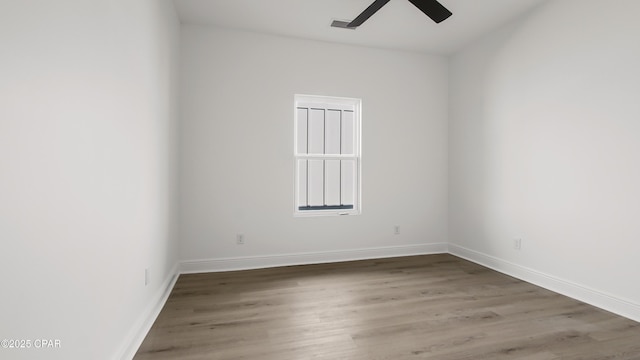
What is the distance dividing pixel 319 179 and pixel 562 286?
2675 millimetres

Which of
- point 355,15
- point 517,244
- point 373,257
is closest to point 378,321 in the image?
point 373,257

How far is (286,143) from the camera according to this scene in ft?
12.2

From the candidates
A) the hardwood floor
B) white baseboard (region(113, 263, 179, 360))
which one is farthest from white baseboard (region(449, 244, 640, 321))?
white baseboard (region(113, 263, 179, 360))

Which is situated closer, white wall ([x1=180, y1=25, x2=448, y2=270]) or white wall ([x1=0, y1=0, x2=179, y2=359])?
white wall ([x1=0, y1=0, x2=179, y2=359])

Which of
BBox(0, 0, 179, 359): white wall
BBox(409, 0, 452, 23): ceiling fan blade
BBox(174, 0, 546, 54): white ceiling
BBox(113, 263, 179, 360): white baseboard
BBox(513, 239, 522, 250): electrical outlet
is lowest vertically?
BBox(113, 263, 179, 360): white baseboard

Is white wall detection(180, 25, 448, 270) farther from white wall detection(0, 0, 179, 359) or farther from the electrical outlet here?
white wall detection(0, 0, 179, 359)

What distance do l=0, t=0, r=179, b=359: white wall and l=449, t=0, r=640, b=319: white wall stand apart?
11.4ft

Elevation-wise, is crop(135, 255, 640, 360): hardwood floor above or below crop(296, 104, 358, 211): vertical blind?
below

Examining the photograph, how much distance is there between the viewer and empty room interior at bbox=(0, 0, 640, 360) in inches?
45.1

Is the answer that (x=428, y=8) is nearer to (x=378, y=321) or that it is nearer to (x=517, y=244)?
(x=378, y=321)

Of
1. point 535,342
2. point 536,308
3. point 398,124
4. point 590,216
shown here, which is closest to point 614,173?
point 590,216

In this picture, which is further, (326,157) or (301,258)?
(326,157)

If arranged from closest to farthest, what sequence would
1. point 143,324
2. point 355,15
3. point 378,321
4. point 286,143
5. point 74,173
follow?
point 74,173 → point 143,324 → point 378,321 → point 355,15 → point 286,143

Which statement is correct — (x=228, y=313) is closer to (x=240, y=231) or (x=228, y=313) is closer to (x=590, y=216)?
(x=240, y=231)
